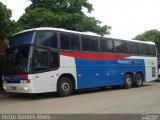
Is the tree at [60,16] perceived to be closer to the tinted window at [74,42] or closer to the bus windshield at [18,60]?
the tinted window at [74,42]

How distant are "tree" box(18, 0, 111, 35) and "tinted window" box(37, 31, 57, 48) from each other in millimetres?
7285

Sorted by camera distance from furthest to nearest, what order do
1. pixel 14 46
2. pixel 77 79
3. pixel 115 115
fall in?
pixel 77 79, pixel 14 46, pixel 115 115

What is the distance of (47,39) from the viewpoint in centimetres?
1589

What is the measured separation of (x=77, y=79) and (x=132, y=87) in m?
6.69

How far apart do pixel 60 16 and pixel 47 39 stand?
902cm

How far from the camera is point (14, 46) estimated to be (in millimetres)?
16188

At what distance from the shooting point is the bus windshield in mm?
15141

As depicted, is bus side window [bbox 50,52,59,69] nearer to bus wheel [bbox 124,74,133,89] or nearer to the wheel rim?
the wheel rim

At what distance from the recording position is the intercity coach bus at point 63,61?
49.9 feet

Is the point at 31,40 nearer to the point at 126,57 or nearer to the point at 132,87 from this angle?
the point at 126,57

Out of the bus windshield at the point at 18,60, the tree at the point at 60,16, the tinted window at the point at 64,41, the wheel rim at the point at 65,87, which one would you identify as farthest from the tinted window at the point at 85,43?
the tree at the point at 60,16

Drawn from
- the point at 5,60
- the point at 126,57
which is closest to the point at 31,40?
the point at 5,60

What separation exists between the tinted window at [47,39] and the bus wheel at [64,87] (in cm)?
182

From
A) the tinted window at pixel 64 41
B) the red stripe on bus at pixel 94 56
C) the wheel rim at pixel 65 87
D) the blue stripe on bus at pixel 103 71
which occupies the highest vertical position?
the tinted window at pixel 64 41
